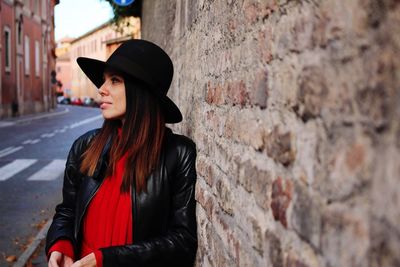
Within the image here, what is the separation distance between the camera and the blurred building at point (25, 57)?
28.3 meters

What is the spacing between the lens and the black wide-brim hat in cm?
242

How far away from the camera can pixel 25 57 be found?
109 feet

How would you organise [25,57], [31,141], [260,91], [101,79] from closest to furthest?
[260,91] → [101,79] → [31,141] → [25,57]

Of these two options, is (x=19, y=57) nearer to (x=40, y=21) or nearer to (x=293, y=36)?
(x=40, y=21)

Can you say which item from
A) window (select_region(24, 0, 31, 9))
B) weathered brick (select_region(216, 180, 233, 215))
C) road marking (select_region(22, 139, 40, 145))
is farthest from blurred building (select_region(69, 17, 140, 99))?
weathered brick (select_region(216, 180, 233, 215))

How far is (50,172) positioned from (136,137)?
825cm

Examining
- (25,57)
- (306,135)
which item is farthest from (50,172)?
(25,57)

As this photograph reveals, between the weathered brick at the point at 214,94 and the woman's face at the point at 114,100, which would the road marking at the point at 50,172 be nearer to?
the woman's face at the point at 114,100

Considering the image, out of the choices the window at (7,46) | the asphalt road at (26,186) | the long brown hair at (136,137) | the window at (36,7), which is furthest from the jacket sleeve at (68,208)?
the window at (36,7)

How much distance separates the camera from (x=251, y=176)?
1.68 meters

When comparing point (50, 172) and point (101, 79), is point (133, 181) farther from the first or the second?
point (50, 172)

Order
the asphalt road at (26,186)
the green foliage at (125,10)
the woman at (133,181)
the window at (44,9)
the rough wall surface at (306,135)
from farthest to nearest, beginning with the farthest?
the window at (44,9) → the green foliage at (125,10) → the asphalt road at (26,186) → the woman at (133,181) → the rough wall surface at (306,135)

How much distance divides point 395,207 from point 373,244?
0.09 metres

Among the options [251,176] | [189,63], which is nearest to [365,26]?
[251,176]
